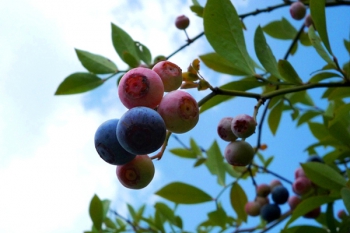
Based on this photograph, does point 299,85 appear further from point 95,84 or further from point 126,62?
point 95,84

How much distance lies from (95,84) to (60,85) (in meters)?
0.16

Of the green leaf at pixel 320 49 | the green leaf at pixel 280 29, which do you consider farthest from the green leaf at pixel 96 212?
the green leaf at pixel 280 29

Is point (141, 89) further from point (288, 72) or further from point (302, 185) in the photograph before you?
point (302, 185)

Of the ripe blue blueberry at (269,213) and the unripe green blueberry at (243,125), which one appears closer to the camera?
the unripe green blueberry at (243,125)

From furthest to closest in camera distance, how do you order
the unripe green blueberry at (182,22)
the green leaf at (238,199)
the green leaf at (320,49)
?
the unripe green blueberry at (182,22)
the green leaf at (238,199)
the green leaf at (320,49)

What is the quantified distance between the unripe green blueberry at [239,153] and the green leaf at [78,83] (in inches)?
32.9

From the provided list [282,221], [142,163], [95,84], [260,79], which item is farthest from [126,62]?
[282,221]

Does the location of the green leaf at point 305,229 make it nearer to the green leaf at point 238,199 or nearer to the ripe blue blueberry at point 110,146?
the green leaf at point 238,199

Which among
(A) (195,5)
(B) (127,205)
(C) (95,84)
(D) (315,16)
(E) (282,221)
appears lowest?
(E) (282,221)

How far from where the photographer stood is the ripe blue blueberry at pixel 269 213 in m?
1.90

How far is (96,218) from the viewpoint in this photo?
1.73m

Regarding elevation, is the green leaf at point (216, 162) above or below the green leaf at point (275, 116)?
below

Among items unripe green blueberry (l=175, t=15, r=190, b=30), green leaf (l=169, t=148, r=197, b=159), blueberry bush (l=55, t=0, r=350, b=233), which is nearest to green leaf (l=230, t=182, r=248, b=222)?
blueberry bush (l=55, t=0, r=350, b=233)

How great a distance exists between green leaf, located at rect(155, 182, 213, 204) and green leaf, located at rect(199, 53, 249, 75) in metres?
0.42
